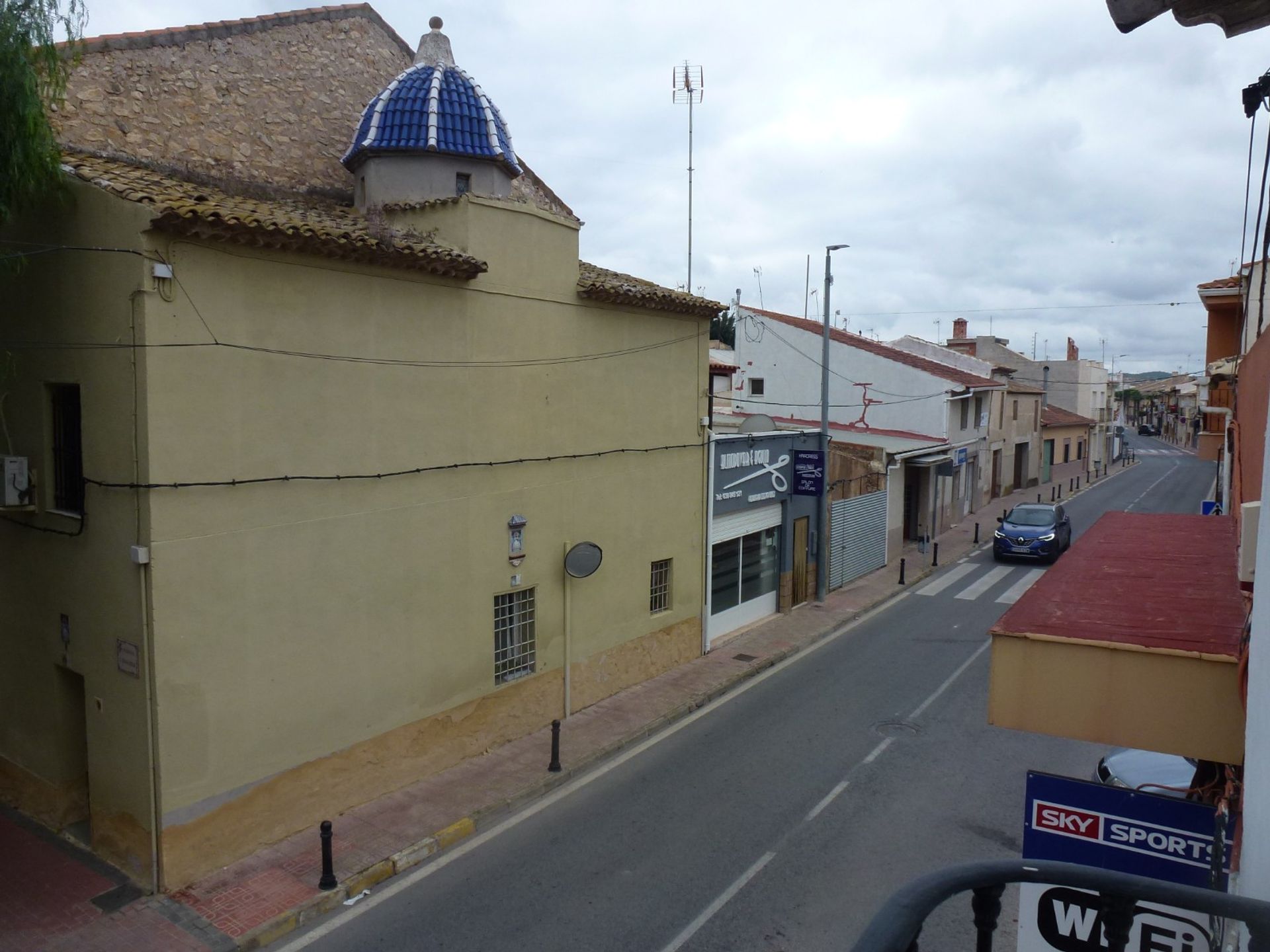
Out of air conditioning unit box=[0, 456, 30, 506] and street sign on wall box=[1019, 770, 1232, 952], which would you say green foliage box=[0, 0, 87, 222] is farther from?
street sign on wall box=[1019, 770, 1232, 952]

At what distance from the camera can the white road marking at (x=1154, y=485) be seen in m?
39.5

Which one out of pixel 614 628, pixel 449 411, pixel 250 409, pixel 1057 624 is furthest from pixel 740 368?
pixel 1057 624

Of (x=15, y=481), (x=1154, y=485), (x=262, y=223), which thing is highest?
(x=262, y=223)

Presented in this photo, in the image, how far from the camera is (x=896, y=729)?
528 inches

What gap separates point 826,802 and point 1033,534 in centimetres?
1807

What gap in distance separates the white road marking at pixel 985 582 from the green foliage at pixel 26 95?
65.8ft

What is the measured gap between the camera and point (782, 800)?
35.9 ft

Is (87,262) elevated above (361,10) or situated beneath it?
situated beneath

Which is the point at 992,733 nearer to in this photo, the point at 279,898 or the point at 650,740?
the point at 650,740

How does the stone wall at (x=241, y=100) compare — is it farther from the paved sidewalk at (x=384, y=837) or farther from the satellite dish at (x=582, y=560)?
the paved sidewalk at (x=384, y=837)

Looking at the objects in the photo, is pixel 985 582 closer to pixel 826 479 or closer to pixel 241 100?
pixel 826 479

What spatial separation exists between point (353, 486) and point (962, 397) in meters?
26.3

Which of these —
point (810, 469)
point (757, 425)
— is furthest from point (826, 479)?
point (757, 425)

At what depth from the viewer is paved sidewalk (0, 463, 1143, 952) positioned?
816 cm
